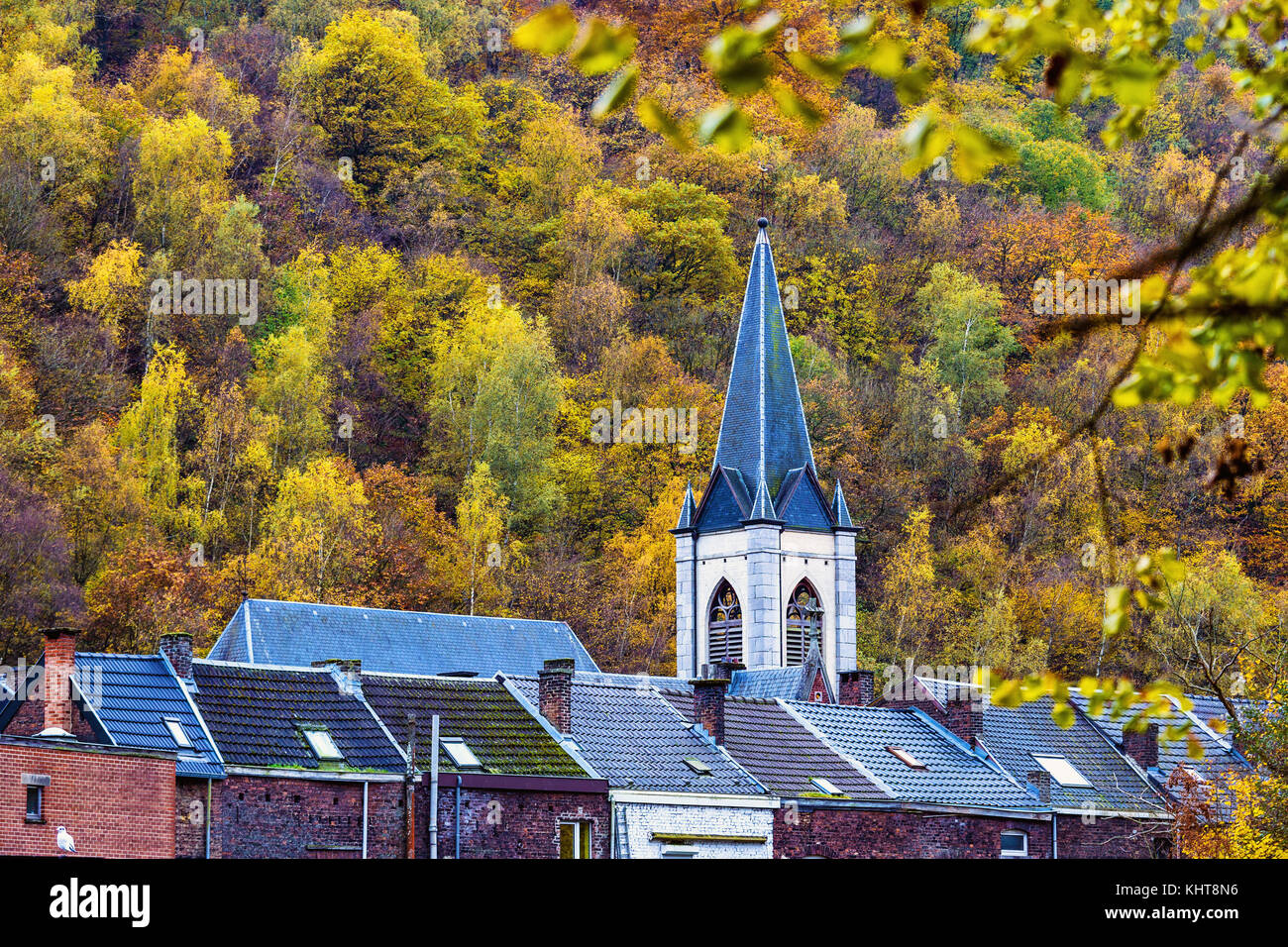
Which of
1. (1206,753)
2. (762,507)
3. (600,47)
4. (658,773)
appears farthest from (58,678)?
(762,507)

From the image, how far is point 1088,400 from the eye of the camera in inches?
3054

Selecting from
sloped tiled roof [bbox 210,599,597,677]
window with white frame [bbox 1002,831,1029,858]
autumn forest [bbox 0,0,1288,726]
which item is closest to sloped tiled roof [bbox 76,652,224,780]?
sloped tiled roof [bbox 210,599,597,677]

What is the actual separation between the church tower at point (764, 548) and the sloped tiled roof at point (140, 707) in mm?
27661

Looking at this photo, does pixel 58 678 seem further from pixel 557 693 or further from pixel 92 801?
pixel 557 693

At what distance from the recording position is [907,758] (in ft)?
128

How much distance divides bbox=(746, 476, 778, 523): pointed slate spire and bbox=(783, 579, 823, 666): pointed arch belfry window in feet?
7.30

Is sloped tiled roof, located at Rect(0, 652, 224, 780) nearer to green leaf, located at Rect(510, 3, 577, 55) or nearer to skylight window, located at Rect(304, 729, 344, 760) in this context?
skylight window, located at Rect(304, 729, 344, 760)

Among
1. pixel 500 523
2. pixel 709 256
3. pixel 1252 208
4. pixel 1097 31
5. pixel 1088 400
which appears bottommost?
pixel 1252 208

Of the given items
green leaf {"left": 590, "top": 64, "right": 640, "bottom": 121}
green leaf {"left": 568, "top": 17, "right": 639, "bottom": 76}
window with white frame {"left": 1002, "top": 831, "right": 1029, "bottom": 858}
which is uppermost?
green leaf {"left": 568, "top": 17, "right": 639, "bottom": 76}

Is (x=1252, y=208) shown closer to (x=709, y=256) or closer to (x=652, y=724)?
(x=652, y=724)

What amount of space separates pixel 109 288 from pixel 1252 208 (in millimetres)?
64967

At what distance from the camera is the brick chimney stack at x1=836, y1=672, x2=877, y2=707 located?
1775 inches

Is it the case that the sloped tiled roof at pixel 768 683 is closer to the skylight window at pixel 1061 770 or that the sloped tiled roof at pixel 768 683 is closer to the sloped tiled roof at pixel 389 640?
the sloped tiled roof at pixel 389 640
